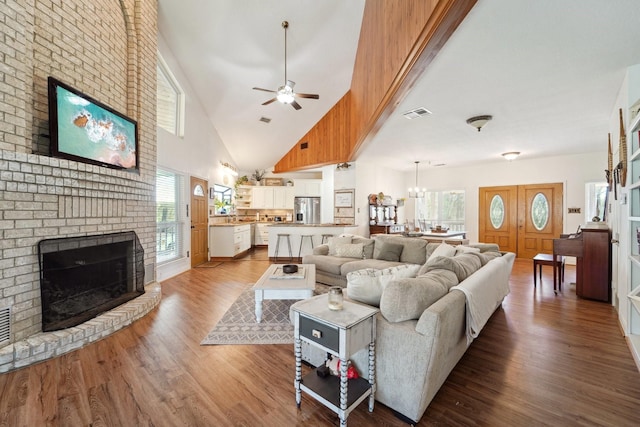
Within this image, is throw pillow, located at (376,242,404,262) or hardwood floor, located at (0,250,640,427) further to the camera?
throw pillow, located at (376,242,404,262)

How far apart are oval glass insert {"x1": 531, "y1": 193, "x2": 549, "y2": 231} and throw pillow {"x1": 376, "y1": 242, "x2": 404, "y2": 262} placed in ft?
16.0

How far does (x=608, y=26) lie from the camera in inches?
77.0

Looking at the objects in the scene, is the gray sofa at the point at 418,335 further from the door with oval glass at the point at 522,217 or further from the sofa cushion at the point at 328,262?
the door with oval glass at the point at 522,217

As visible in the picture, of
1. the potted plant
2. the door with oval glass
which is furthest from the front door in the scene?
the door with oval glass

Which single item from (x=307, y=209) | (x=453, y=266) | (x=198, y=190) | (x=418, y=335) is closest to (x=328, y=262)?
(x=453, y=266)

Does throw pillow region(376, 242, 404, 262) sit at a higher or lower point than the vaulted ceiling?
lower

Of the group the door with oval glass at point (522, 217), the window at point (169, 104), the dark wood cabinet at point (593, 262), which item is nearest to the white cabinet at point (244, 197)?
the window at point (169, 104)

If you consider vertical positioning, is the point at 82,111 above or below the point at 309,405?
above

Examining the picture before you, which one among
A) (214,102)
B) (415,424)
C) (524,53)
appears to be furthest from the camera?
(214,102)

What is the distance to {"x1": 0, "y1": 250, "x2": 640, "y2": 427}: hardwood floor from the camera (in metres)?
1.64

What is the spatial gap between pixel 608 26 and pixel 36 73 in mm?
4830

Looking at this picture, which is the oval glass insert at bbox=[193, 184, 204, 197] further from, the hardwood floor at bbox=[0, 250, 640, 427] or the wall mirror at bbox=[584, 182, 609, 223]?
the wall mirror at bbox=[584, 182, 609, 223]

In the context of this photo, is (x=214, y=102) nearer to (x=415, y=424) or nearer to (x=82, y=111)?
(x=82, y=111)

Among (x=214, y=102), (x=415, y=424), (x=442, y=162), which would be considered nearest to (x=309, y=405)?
(x=415, y=424)
